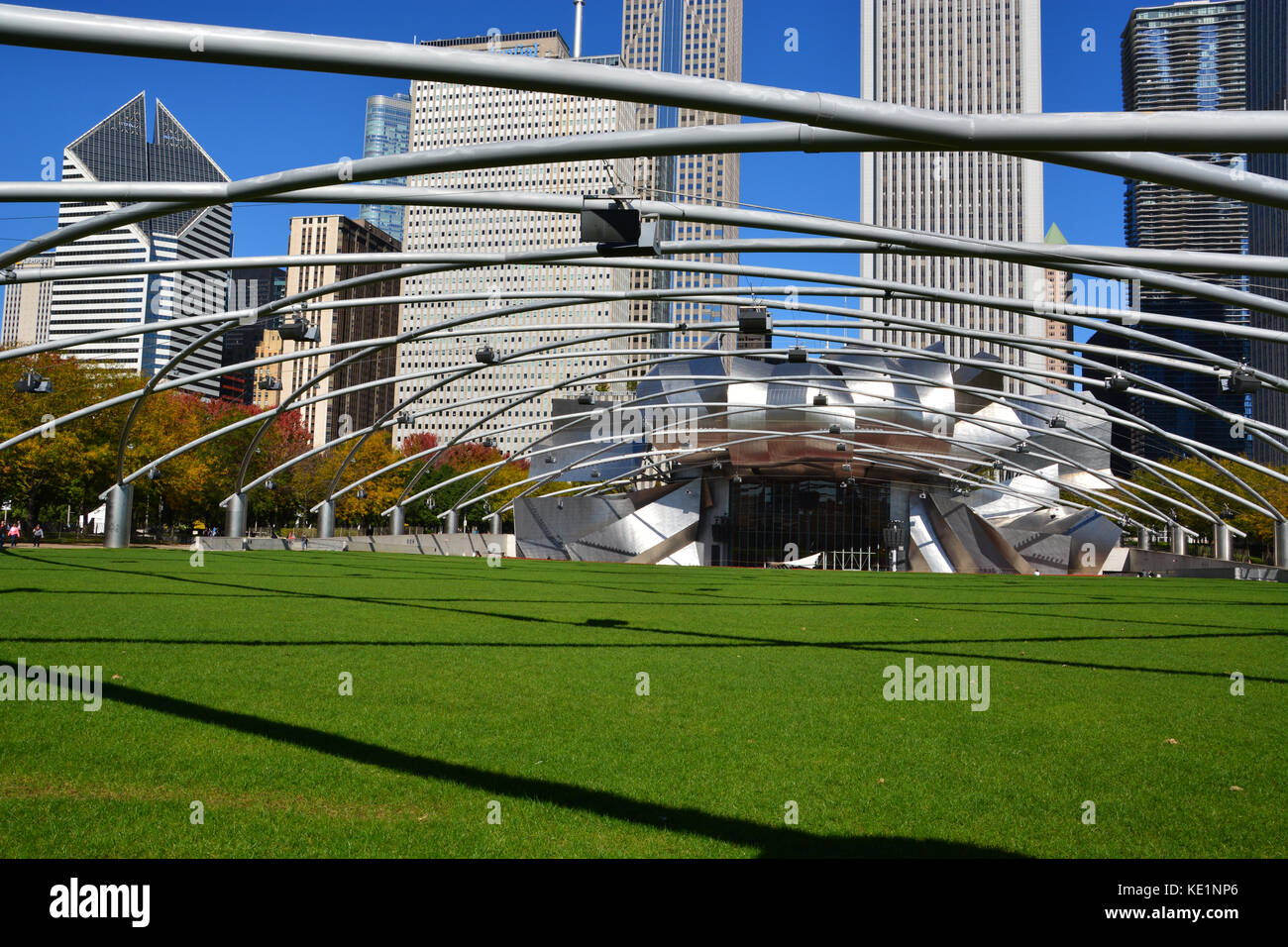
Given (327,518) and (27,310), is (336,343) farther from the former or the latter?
(327,518)

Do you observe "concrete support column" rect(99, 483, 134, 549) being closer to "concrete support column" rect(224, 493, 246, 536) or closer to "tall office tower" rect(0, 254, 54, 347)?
"concrete support column" rect(224, 493, 246, 536)

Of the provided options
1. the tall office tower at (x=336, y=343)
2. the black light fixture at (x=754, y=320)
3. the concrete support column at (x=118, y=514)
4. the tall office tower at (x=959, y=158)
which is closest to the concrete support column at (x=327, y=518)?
the concrete support column at (x=118, y=514)

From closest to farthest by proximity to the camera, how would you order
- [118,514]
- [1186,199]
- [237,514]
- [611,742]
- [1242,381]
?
[611,742] < [1242,381] < [118,514] < [237,514] < [1186,199]

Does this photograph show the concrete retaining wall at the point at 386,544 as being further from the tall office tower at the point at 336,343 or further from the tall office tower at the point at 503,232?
the tall office tower at the point at 336,343

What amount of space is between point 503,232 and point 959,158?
318 ft

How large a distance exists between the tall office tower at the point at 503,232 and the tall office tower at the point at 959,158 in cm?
5432

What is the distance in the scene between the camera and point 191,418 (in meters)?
57.2

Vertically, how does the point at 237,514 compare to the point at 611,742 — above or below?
above

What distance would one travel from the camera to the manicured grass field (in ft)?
15.4

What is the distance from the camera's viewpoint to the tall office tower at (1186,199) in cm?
8912

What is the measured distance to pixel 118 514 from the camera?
120 ft

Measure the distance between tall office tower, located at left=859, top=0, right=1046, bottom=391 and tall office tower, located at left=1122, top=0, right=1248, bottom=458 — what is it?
21.6m

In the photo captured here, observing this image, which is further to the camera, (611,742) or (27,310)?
(27,310)

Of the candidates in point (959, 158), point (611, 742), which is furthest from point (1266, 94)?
point (611, 742)
